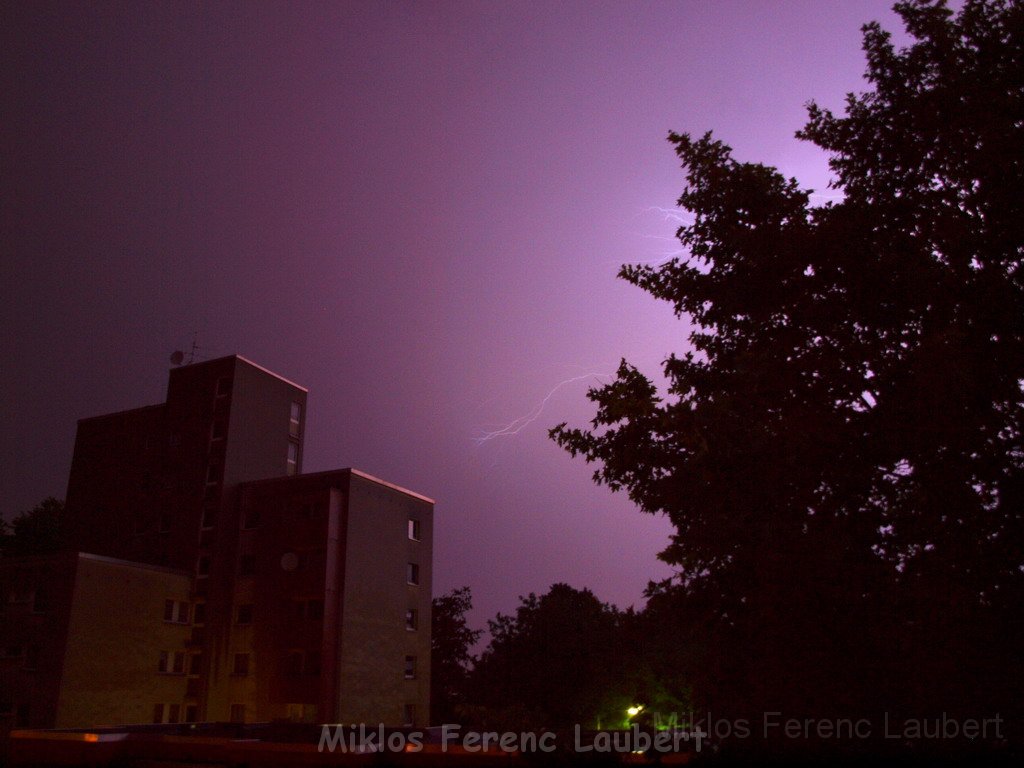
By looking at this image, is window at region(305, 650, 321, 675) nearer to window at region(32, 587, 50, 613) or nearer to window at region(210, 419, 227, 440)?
window at region(32, 587, 50, 613)

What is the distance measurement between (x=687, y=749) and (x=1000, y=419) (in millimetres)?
3730

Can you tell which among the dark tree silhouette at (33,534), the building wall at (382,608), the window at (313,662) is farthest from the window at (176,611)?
the dark tree silhouette at (33,534)

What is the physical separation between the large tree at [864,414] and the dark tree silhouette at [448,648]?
57.7 meters

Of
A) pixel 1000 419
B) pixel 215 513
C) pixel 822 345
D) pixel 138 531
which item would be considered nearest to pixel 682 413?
pixel 822 345

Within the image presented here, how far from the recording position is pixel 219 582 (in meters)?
40.2

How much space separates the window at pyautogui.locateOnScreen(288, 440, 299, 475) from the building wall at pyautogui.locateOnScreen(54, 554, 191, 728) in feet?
33.0

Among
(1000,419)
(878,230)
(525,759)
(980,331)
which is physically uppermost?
(878,230)

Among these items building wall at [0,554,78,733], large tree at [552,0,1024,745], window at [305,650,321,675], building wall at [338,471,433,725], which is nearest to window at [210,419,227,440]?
building wall at [338,471,433,725]

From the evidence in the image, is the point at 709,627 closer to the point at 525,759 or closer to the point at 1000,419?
the point at 525,759

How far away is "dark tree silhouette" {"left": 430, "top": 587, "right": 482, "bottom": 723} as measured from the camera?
63438 millimetres

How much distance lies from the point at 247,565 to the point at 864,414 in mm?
39585

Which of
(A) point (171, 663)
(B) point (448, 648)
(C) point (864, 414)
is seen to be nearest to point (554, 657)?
(B) point (448, 648)

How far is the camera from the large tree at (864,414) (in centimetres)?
554

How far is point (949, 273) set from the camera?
266 inches
